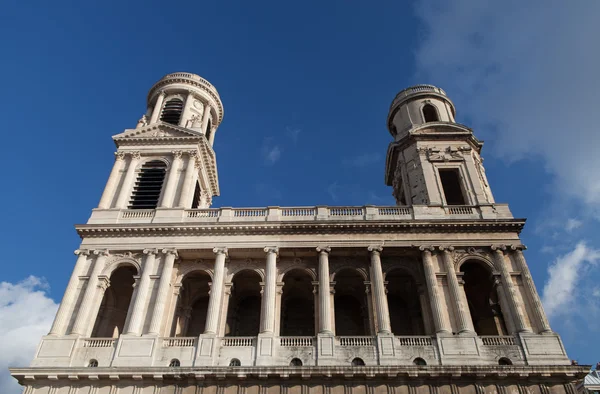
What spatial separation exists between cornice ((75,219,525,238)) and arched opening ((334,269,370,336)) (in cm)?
283


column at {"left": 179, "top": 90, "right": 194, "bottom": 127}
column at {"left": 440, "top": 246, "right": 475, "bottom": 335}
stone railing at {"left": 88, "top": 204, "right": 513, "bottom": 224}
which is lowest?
column at {"left": 440, "top": 246, "right": 475, "bottom": 335}

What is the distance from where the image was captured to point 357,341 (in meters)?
24.6

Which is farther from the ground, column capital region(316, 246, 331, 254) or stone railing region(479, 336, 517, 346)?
column capital region(316, 246, 331, 254)

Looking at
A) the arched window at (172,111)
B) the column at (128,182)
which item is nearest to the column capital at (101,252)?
the column at (128,182)

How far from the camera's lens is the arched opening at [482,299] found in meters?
28.0

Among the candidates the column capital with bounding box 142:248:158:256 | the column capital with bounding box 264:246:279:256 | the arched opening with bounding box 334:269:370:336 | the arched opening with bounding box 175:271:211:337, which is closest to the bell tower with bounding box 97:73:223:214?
the column capital with bounding box 142:248:158:256

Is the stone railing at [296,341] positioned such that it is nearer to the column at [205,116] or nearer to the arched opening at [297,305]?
the arched opening at [297,305]

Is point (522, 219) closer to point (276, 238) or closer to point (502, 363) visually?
point (502, 363)

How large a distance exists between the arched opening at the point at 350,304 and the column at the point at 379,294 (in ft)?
5.92

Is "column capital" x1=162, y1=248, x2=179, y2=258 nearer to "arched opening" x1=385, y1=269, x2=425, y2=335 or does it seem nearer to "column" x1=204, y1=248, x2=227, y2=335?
"column" x1=204, y1=248, x2=227, y2=335

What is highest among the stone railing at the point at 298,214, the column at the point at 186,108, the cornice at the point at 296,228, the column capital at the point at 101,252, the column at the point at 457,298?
the column at the point at 186,108

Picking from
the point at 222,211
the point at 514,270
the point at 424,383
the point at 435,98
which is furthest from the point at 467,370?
the point at 435,98

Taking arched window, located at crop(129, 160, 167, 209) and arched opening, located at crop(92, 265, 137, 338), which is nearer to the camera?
arched opening, located at crop(92, 265, 137, 338)

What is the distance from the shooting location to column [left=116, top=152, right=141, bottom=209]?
103 ft
